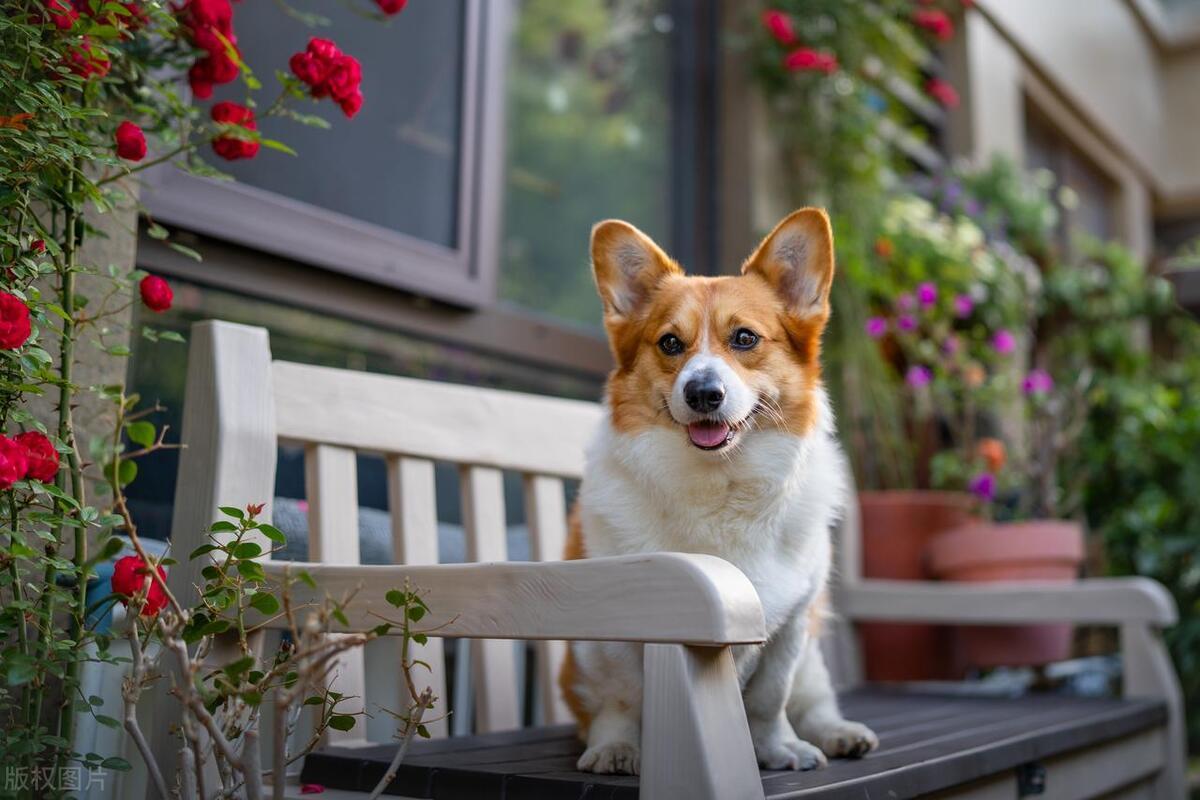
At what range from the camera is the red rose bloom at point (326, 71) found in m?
1.59

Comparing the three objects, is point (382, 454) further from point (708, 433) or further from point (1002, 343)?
point (1002, 343)

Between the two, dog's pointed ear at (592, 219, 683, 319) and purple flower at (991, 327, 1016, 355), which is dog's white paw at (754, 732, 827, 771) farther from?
purple flower at (991, 327, 1016, 355)

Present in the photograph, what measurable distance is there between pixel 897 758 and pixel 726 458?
0.45 metres

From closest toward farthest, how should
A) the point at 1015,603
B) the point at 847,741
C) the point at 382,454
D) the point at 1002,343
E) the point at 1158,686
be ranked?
the point at 847,741 < the point at 382,454 < the point at 1158,686 < the point at 1015,603 < the point at 1002,343

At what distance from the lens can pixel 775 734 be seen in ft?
4.86

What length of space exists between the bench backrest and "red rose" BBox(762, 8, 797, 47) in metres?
1.74

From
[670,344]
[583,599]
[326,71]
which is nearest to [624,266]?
[670,344]

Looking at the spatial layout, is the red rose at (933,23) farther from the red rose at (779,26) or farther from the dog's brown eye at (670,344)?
the dog's brown eye at (670,344)

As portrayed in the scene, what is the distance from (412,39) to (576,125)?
32.1 inches

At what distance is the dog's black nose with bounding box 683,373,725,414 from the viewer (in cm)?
145

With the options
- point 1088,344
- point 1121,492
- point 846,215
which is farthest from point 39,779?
point 1088,344

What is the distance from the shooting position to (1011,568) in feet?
9.84

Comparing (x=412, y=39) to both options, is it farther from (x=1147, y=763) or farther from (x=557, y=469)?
(x=1147, y=763)

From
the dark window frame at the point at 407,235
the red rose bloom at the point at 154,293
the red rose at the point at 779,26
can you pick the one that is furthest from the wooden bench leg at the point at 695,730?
the red rose at the point at 779,26
